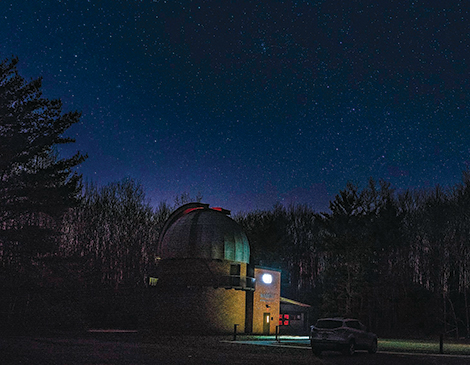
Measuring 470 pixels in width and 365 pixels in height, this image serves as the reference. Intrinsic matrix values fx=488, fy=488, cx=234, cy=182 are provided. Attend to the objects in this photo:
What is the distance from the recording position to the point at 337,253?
5744cm

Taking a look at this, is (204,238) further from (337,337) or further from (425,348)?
(337,337)

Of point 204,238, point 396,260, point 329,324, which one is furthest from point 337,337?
point 396,260

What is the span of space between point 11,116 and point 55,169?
4636 mm

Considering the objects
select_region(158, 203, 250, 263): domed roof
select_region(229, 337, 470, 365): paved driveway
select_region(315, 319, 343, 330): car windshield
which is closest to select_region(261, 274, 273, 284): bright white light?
select_region(158, 203, 250, 263): domed roof

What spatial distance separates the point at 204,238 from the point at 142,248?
87.1 ft

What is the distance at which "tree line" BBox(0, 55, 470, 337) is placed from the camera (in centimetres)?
3347

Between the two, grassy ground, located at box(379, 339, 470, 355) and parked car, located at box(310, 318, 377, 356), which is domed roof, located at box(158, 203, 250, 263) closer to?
grassy ground, located at box(379, 339, 470, 355)

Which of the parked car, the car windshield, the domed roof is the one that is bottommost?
the parked car

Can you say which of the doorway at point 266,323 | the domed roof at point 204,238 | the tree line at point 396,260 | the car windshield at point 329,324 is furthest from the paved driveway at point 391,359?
the tree line at point 396,260

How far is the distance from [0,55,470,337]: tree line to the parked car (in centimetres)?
1970

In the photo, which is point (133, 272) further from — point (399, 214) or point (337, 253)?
point (399, 214)

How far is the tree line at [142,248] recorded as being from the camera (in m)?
33.5

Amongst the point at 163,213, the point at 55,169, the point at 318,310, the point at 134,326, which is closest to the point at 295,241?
the point at 318,310

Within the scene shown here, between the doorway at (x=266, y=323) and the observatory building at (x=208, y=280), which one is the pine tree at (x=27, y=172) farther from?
the doorway at (x=266, y=323)
